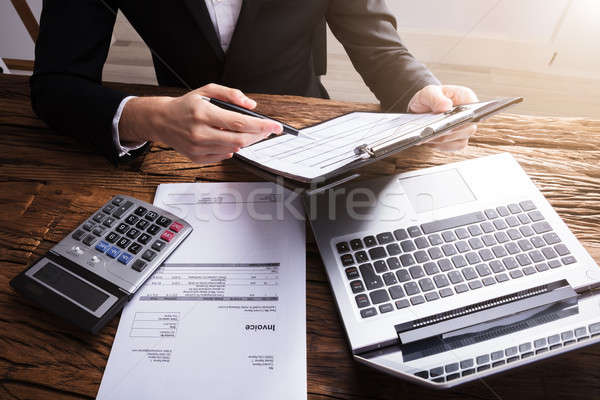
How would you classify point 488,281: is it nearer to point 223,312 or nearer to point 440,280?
point 440,280

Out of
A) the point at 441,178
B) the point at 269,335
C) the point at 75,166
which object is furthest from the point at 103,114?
the point at 441,178

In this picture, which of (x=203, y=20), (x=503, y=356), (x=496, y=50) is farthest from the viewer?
(x=496, y=50)

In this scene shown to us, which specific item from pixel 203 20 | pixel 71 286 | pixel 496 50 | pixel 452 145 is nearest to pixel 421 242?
pixel 452 145

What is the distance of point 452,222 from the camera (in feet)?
1.74

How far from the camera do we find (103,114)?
25.4 inches

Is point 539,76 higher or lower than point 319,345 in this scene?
lower

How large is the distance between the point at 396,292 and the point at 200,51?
2.13 ft

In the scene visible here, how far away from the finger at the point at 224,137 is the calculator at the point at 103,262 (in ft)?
0.42

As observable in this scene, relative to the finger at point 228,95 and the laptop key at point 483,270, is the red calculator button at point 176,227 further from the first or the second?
the laptop key at point 483,270

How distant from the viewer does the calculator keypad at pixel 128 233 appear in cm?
53

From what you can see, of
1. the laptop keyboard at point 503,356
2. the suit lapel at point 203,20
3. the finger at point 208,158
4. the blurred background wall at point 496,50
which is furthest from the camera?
the blurred background wall at point 496,50

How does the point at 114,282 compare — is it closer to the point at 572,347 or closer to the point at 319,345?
the point at 319,345

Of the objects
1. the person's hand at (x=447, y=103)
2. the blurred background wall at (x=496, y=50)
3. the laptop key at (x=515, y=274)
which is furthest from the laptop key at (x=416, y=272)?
the blurred background wall at (x=496, y=50)

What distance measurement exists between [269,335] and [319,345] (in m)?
0.06
